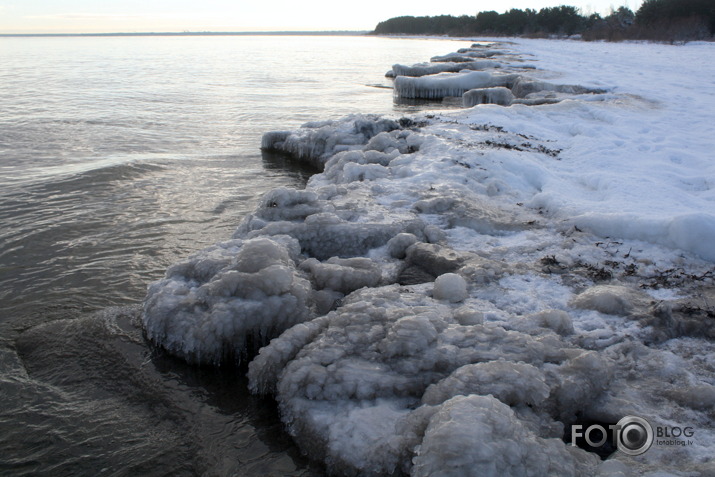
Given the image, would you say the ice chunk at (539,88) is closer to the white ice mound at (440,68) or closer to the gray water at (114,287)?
the white ice mound at (440,68)

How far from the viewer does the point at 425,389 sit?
11.6 feet

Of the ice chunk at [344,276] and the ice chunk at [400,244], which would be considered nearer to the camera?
the ice chunk at [344,276]

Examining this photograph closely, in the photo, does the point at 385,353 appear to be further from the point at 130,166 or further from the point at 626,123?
the point at 626,123

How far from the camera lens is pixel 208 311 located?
14.8ft

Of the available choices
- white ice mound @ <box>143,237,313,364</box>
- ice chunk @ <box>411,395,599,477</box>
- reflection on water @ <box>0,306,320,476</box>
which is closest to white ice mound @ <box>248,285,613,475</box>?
ice chunk @ <box>411,395,599,477</box>

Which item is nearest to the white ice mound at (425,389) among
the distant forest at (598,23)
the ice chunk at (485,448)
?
the ice chunk at (485,448)

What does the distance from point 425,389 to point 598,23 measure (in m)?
83.9

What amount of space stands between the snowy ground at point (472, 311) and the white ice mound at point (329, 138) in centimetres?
343

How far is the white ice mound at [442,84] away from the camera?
24016 millimetres

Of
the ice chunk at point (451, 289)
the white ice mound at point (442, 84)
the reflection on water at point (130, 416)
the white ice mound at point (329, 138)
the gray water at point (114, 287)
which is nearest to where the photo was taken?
the reflection on water at point (130, 416)

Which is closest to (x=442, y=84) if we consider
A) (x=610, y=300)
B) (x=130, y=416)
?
(x=610, y=300)

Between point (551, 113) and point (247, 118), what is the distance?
36.6 feet

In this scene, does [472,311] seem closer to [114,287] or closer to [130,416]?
[130,416]

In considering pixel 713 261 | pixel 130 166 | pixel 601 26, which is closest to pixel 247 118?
pixel 130 166
